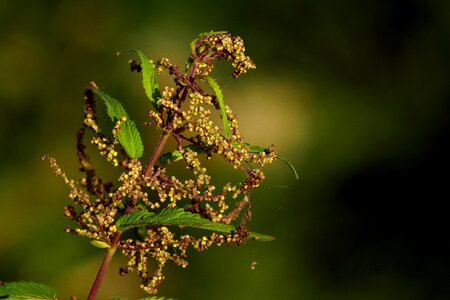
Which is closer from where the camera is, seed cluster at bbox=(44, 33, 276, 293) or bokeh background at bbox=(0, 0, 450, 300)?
seed cluster at bbox=(44, 33, 276, 293)

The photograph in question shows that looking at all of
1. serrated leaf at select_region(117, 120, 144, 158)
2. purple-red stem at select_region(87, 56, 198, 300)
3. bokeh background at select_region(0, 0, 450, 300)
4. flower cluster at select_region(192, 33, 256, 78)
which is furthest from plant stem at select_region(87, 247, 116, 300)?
bokeh background at select_region(0, 0, 450, 300)

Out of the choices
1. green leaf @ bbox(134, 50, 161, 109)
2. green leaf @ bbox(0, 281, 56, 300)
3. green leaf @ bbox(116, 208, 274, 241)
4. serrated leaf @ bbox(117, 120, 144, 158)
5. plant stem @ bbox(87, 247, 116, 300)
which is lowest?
green leaf @ bbox(0, 281, 56, 300)

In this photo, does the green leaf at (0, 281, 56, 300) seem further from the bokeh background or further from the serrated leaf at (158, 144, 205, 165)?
the bokeh background

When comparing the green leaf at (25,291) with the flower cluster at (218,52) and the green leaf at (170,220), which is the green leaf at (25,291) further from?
the flower cluster at (218,52)

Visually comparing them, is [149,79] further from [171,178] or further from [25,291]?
[25,291]

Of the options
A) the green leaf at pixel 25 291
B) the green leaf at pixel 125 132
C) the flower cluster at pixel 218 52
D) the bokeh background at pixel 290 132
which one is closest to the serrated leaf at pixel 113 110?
the green leaf at pixel 125 132

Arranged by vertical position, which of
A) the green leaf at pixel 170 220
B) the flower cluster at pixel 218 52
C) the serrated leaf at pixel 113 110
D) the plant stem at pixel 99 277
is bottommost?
the plant stem at pixel 99 277
